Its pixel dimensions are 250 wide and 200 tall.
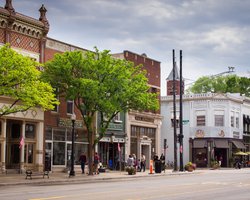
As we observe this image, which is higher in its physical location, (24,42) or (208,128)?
(24,42)

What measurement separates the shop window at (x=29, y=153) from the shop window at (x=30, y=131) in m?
0.72

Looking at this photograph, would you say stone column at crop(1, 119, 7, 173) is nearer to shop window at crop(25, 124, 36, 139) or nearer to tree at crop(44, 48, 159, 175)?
shop window at crop(25, 124, 36, 139)

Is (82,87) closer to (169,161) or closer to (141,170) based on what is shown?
(141,170)

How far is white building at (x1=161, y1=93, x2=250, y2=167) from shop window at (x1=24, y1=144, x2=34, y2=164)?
111ft

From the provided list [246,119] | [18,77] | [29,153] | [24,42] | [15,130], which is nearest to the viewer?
[18,77]

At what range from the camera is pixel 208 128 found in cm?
7000

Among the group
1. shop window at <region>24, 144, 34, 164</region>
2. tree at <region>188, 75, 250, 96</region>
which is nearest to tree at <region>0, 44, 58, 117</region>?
shop window at <region>24, 144, 34, 164</region>

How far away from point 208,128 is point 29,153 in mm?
35700

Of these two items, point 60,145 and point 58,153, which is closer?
point 58,153

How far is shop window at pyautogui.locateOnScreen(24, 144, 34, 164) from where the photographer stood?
39.5 meters

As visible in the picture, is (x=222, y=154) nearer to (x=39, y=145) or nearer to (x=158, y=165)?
(x=158, y=165)

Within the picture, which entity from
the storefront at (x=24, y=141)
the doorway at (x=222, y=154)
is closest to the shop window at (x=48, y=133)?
the storefront at (x=24, y=141)

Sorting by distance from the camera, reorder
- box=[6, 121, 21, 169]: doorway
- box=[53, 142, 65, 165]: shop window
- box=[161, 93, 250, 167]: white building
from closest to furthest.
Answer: box=[6, 121, 21, 169]: doorway → box=[53, 142, 65, 165]: shop window → box=[161, 93, 250, 167]: white building

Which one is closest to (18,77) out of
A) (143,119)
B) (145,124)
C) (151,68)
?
(143,119)
